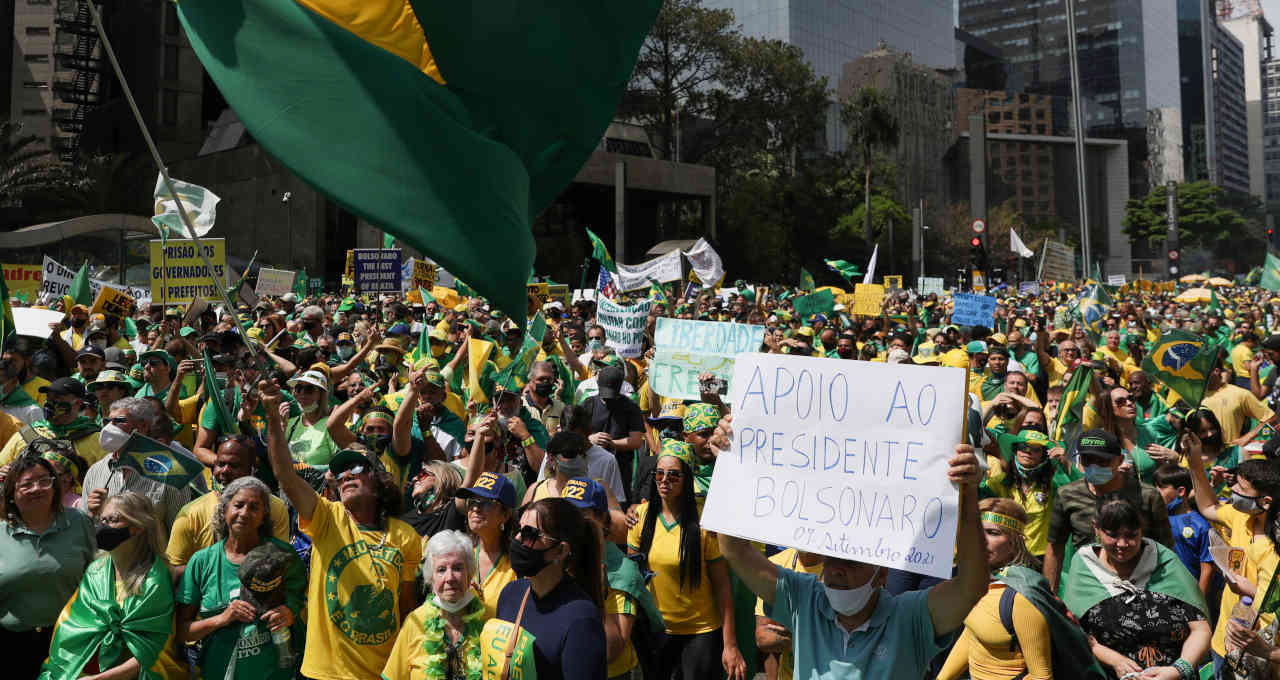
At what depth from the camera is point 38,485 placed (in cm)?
483

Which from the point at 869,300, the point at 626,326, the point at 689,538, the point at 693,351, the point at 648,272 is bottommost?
the point at 689,538

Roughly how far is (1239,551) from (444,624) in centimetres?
340

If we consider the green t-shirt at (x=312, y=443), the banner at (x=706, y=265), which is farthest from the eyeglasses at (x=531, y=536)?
the banner at (x=706, y=265)

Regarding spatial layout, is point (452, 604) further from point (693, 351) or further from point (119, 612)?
point (693, 351)

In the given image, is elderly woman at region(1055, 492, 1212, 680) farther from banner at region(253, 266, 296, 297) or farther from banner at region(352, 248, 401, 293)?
banner at region(253, 266, 296, 297)

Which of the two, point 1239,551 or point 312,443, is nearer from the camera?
point 1239,551

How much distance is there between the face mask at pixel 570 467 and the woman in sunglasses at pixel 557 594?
1774 mm

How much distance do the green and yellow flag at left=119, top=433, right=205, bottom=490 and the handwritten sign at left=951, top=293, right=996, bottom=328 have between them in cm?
1216

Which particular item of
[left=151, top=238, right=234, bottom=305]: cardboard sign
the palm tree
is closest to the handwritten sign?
[left=151, top=238, right=234, bottom=305]: cardboard sign

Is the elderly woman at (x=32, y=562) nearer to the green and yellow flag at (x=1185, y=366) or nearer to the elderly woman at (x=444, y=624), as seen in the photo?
the elderly woman at (x=444, y=624)

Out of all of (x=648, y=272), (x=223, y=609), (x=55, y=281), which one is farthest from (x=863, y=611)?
(x=648, y=272)

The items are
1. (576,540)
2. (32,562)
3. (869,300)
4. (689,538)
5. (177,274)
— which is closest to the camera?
(576,540)

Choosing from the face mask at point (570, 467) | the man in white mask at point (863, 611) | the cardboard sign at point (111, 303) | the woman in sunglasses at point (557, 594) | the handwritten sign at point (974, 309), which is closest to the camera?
the man in white mask at point (863, 611)

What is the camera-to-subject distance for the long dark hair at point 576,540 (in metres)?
3.81
